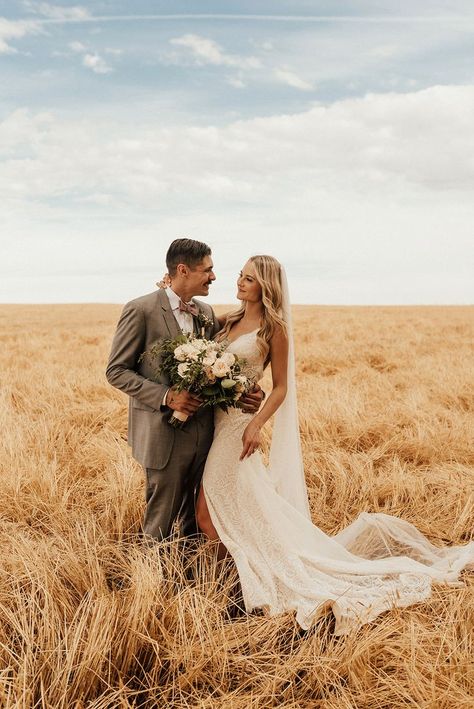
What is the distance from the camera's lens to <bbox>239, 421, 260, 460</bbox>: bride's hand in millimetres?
3838

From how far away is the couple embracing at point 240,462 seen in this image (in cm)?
370

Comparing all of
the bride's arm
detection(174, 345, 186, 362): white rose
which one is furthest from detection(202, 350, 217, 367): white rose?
the bride's arm

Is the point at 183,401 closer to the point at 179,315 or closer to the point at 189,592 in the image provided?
the point at 179,315

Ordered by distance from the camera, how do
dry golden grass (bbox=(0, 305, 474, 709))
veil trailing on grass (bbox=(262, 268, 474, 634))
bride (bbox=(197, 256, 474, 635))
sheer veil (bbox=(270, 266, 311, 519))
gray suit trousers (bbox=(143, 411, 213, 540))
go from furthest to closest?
sheer veil (bbox=(270, 266, 311, 519))
gray suit trousers (bbox=(143, 411, 213, 540))
bride (bbox=(197, 256, 474, 635))
veil trailing on grass (bbox=(262, 268, 474, 634))
dry golden grass (bbox=(0, 305, 474, 709))

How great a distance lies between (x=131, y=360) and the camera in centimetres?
383

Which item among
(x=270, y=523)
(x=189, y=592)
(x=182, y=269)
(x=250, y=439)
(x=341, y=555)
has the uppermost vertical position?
(x=182, y=269)

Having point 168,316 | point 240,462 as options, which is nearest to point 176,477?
point 240,462

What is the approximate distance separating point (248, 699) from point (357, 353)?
12153 mm

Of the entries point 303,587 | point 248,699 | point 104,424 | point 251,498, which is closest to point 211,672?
point 248,699

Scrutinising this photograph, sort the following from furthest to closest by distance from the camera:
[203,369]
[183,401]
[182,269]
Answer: [182,269]
[183,401]
[203,369]

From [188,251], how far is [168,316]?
0.42 m

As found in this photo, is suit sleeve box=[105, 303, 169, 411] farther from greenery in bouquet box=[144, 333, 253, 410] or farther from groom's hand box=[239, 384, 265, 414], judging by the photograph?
groom's hand box=[239, 384, 265, 414]

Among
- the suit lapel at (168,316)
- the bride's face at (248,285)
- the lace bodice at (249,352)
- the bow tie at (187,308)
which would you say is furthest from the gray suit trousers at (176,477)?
the bride's face at (248,285)

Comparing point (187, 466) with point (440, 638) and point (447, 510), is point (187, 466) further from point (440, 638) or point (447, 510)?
point (447, 510)
